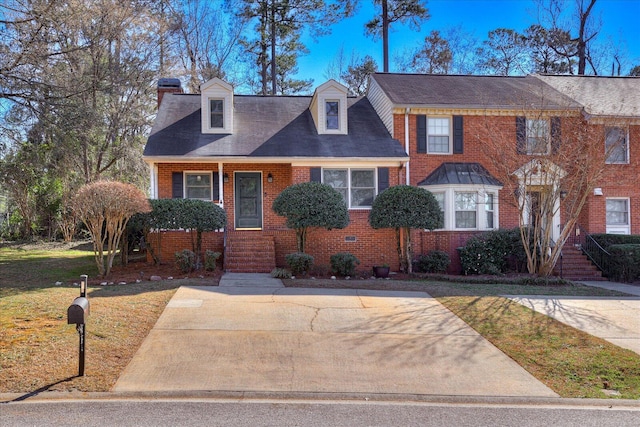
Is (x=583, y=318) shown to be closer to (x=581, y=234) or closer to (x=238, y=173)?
(x=581, y=234)

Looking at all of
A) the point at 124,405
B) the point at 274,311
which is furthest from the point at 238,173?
the point at 124,405

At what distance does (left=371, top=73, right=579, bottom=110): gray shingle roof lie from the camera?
51.5 ft

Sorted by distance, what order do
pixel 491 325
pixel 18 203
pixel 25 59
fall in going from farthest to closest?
pixel 18 203 < pixel 25 59 < pixel 491 325

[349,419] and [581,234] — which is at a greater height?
[581,234]

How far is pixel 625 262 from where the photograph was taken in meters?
13.8

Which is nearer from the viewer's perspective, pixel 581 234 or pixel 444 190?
pixel 444 190

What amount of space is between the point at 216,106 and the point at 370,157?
5.45m

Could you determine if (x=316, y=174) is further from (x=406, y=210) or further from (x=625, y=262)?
(x=625, y=262)

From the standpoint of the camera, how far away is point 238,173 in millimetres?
15359

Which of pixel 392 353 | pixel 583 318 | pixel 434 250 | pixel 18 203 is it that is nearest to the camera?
pixel 392 353

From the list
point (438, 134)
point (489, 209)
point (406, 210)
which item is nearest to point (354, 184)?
point (406, 210)

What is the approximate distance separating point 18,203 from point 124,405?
2123cm

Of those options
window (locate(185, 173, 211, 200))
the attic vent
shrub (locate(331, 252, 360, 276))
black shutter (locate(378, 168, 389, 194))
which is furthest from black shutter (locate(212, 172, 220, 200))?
the attic vent

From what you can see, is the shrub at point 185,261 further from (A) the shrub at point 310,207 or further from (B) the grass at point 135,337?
(A) the shrub at point 310,207
